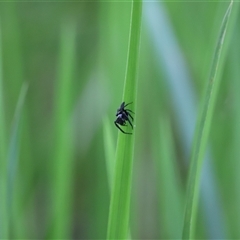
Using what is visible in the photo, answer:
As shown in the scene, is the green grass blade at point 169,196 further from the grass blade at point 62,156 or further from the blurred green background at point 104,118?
the grass blade at point 62,156

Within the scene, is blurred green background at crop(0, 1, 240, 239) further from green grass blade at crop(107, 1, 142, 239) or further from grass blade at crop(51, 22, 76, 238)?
green grass blade at crop(107, 1, 142, 239)

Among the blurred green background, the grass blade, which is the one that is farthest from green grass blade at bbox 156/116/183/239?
the grass blade

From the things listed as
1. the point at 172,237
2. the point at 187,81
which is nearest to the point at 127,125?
the point at 172,237

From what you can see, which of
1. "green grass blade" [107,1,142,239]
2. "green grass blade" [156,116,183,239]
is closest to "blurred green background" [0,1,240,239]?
"green grass blade" [156,116,183,239]

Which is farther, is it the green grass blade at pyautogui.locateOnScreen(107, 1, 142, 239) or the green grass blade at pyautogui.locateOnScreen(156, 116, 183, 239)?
the green grass blade at pyautogui.locateOnScreen(156, 116, 183, 239)

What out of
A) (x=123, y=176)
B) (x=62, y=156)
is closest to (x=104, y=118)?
(x=62, y=156)

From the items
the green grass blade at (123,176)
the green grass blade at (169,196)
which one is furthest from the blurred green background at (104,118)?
the green grass blade at (123,176)

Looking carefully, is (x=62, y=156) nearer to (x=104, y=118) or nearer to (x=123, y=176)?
(x=104, y=118)

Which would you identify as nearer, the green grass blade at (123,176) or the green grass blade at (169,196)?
the green grass blade at (123,176)
